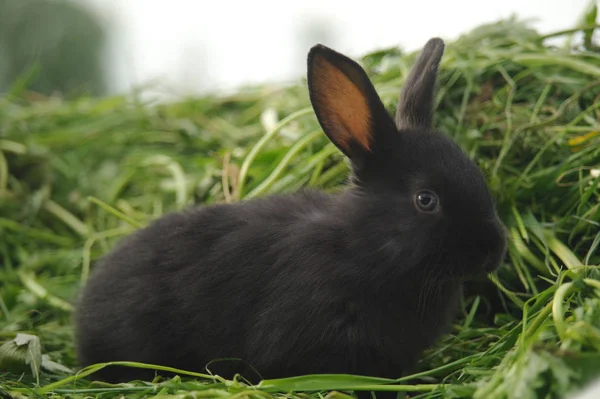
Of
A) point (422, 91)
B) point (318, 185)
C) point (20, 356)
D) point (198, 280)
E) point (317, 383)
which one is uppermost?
point (422, 91)

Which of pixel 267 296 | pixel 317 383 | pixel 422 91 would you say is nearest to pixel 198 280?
pixel 267 296

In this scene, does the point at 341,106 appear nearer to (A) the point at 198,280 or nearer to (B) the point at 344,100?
(B) the point at 344,100

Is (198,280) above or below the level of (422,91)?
below

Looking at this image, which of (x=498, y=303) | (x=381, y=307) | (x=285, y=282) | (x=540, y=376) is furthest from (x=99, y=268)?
(x=540, y=376)

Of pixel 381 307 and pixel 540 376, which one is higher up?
pixel 540 376

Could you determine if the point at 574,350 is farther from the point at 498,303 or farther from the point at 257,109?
the point at 257,109

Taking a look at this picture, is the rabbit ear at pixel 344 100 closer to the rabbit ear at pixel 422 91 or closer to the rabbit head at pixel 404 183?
the rabbit head at pixel 404 183

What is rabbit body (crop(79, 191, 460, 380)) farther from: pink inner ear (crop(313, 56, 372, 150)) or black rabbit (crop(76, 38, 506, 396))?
pink inner ear (crop(313, 56, 372, 150))
